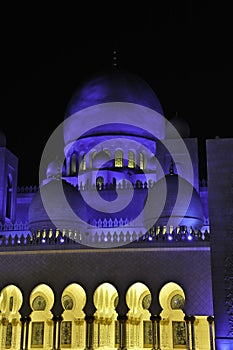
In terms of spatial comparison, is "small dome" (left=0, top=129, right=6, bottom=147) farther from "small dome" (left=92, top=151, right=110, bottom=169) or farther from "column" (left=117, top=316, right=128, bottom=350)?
"column" (left=117, top=316, right=128, bottom=350)

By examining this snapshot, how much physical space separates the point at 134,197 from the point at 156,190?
209 centimetres

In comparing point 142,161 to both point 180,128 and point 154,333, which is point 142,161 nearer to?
point 180,128

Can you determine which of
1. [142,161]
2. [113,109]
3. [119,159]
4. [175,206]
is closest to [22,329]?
[175,206]

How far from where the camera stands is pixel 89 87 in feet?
67.6

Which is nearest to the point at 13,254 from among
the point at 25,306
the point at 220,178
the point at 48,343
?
the point at 25,306

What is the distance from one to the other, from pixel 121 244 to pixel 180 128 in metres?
6.85

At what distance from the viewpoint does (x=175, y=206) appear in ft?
50.8

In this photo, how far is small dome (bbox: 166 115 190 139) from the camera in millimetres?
19078

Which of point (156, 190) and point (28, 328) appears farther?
point (156, 190)

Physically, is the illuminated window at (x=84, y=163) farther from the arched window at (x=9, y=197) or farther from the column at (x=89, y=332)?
the column at (x=89, y=332)

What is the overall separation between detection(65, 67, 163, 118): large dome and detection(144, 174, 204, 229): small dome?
16.6 ft

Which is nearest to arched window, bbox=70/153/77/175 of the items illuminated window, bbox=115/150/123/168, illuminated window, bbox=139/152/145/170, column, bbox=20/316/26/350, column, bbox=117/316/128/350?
illuminated window, bbox=115/150/123/168

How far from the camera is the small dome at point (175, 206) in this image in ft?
50.4

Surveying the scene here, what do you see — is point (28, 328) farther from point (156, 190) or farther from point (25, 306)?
point (156, 190)
